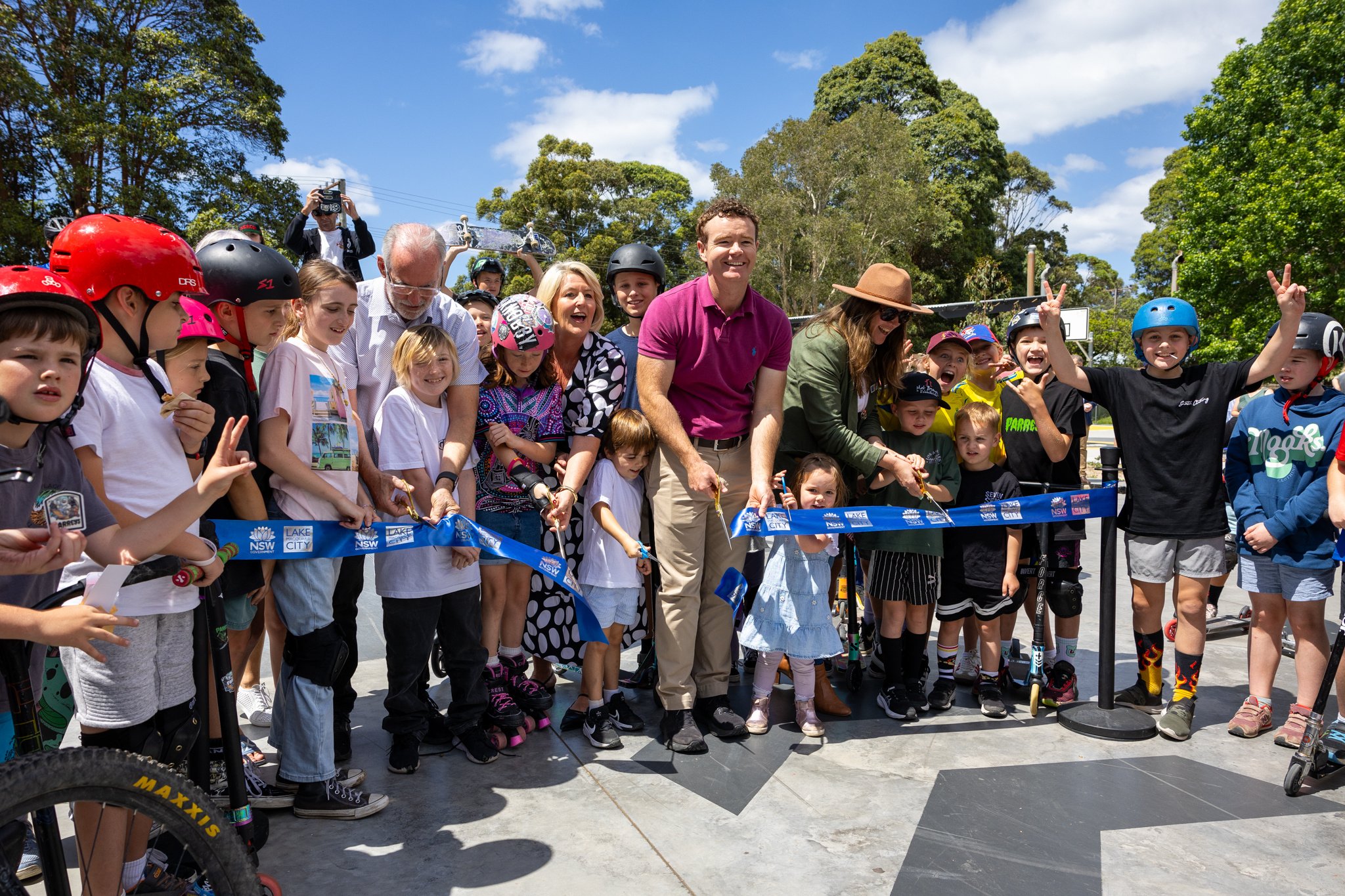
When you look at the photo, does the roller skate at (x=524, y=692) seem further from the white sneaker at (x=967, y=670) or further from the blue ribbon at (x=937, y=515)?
the white sneaker at (x=967, y=670)

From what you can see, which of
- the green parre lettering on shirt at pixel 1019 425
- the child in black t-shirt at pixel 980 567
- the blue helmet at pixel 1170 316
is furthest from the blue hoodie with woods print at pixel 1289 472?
the child in black t-shirt at pixel 980 567

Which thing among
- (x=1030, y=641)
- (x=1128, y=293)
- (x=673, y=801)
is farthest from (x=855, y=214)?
(x=1128, y=293)

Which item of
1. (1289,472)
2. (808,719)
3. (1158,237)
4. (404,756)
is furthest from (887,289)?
(1158,237)

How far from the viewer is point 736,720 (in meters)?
3.90

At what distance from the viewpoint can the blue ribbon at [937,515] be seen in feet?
12.3

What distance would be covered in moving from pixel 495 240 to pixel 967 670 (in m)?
4.87

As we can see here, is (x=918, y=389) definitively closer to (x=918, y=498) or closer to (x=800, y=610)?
(x=918, y=498)

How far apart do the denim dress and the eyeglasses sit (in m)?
1.26

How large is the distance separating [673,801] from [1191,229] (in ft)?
77.1

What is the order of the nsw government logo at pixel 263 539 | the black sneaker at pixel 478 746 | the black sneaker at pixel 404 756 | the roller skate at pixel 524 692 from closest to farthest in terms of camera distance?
1. the nsw government logo at pixel 263 539
2. the black sneaker at pixel 404 756
3. the black sneaker at pixel 478 746
4. the roller skate at pixel 524 692

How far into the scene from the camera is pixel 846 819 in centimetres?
307

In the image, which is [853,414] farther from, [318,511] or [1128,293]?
[1128,293]

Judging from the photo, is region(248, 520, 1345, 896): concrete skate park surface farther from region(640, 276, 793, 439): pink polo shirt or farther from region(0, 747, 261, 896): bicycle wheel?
region(640, 276, 793, 439): pink polo shirt

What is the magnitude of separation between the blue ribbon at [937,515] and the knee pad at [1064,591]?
32 centimetres
